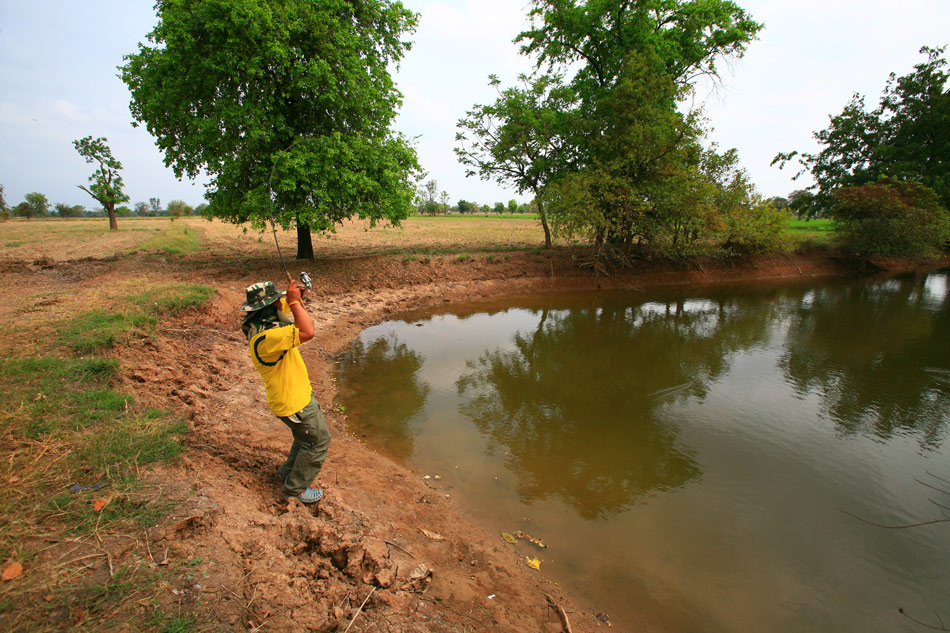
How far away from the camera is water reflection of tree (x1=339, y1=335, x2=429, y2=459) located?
638 cm

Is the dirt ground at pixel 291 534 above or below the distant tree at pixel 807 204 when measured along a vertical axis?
below

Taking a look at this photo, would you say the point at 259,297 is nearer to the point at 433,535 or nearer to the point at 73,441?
the point at 73,441

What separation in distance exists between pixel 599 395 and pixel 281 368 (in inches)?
227

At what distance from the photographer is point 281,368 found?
3.96 m

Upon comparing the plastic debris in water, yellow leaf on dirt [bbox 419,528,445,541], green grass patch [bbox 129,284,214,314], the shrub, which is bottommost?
the plastic debris in water

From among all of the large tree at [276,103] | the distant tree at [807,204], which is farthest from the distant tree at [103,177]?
the distant tree at [807,204]

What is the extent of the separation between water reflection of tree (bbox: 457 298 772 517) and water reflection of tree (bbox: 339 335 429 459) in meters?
1.04

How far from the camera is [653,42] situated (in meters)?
18.0

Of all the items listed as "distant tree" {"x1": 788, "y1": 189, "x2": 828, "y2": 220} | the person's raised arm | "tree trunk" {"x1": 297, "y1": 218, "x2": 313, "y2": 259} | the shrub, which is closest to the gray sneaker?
the person's raised arm

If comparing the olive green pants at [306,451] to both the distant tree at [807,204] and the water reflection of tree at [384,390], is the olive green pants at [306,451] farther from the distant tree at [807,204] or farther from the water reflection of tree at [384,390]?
the distant tree at [807,204]

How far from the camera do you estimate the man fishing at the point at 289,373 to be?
3.82 m

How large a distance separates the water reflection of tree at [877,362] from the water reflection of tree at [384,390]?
6.92m

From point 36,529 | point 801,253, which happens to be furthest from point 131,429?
point 801,253

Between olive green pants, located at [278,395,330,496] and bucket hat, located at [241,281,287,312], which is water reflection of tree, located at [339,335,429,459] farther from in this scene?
bucket hat, located at [241,281,287,312]
